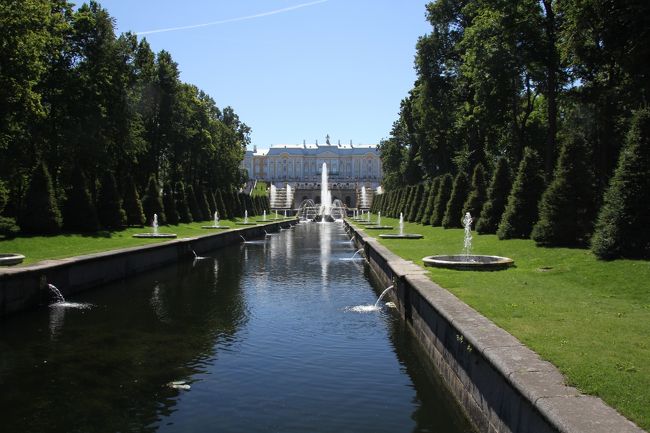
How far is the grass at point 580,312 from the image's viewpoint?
16.6 feet

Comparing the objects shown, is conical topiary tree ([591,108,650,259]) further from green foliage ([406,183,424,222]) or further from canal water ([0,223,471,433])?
green foliage ([406,183,424,222])

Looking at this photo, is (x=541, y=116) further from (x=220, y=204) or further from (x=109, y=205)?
(x=220, y=204)

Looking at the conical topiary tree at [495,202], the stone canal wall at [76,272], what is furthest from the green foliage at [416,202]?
the stone canal wall at [76,272]

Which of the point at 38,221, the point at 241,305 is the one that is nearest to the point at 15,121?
the point at 38,221

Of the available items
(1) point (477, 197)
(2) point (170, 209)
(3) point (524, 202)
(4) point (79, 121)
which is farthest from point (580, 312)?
(2) point (170, 209)

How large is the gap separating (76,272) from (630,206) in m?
13.0

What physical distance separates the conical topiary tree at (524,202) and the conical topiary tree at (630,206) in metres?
7.12

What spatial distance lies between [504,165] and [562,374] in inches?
826

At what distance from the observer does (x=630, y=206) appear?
12.6 meters

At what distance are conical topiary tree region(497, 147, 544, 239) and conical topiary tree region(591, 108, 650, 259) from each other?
7116mm

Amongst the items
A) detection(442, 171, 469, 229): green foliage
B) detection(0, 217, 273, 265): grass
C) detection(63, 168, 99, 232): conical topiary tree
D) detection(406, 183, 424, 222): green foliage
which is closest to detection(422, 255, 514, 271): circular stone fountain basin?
detection(0, 217, 273, 265): grass

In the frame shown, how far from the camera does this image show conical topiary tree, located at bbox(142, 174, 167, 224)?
37500 mm

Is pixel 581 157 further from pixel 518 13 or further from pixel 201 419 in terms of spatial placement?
pixel 201 419

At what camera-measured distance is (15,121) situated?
24359mm
